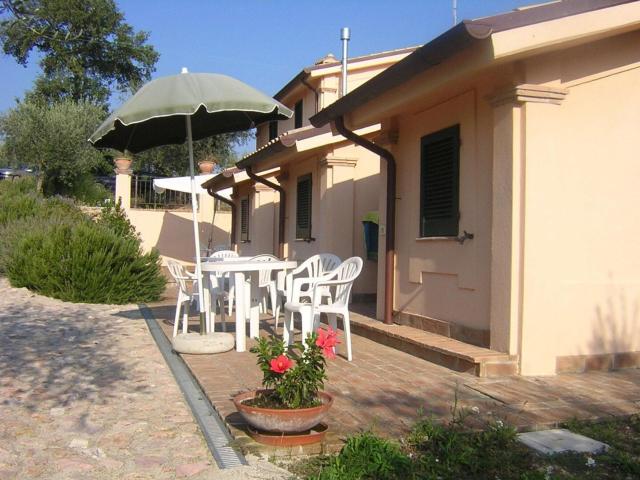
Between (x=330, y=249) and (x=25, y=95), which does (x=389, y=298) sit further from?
(x=25, y=95)

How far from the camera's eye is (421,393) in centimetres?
464

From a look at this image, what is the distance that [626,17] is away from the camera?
15.7 ft

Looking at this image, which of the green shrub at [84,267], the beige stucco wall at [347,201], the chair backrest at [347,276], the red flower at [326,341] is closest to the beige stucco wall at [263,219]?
the green shrub at [84,267]

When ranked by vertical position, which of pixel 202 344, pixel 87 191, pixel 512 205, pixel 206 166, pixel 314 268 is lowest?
pixel 202 344

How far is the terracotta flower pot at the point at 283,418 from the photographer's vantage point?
339 centimetres

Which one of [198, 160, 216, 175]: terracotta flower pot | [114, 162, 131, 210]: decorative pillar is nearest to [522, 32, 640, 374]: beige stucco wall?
[114, 162, 131, 210]: decorative pillar

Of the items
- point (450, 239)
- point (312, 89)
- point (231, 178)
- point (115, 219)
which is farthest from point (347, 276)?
point (115, 219)

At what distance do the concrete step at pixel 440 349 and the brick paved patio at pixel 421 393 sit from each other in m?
0.09

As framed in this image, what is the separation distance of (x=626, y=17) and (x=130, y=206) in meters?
16.4

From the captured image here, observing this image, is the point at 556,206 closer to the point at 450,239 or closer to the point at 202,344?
the point at 450,239

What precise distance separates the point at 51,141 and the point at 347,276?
21270 millimetres

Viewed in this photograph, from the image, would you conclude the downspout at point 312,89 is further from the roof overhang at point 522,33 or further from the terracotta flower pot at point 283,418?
the terracotta flower pot at point 283,418

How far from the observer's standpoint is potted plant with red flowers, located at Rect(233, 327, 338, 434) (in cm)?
342

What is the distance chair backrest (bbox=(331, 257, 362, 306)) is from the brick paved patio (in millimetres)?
575
